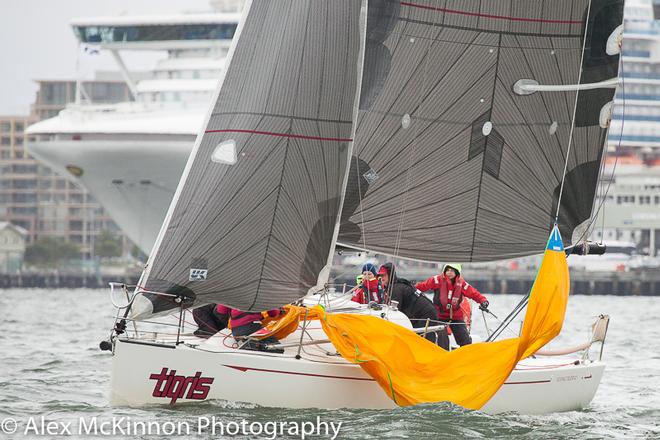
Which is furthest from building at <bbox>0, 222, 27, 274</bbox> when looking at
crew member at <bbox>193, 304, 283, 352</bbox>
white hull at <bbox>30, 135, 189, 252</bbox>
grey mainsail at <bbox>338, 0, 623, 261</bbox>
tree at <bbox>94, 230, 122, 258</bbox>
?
crew member at <bbox>193, 304, 283, 352</bbox>

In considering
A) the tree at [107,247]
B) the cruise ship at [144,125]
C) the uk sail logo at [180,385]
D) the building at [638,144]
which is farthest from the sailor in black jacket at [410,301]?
the tree at [107,247]

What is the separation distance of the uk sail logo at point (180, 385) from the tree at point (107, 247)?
77916mm

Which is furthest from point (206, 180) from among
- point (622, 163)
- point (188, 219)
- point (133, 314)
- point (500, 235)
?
point (622, 163)

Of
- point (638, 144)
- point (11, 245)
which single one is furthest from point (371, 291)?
point (11, 245)

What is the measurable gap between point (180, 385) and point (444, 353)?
204 cm

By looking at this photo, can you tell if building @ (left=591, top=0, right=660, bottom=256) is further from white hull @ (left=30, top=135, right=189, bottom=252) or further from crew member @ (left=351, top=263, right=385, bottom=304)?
crew member @ (left=351, top=263, right=385, bottom=304)

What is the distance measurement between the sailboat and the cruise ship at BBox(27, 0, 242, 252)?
70.5ft

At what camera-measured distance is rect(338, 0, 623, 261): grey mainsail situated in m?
10.9

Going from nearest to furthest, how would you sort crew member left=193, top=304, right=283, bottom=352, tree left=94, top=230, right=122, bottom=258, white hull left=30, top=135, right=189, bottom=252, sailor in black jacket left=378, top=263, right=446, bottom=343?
crew member left=193, top=304, right=283, bottom=352, sailor in black jacket left=378, top=263, right=446, bottom=343, white hull left=30, top=135, right=189, bottom=252, tree left=94, top=230, right=122, bottom=258

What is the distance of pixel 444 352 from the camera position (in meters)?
9.55

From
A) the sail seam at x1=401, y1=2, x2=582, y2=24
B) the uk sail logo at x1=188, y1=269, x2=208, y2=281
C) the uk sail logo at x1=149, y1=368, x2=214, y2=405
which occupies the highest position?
the sail seam at x1=401, y1=2, x2=582, y2=24

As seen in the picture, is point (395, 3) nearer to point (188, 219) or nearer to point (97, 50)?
point (188, 219)

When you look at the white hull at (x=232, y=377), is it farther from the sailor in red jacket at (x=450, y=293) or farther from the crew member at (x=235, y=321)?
the sailor in red jacket at (x=450, y=293)

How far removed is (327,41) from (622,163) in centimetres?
6678
